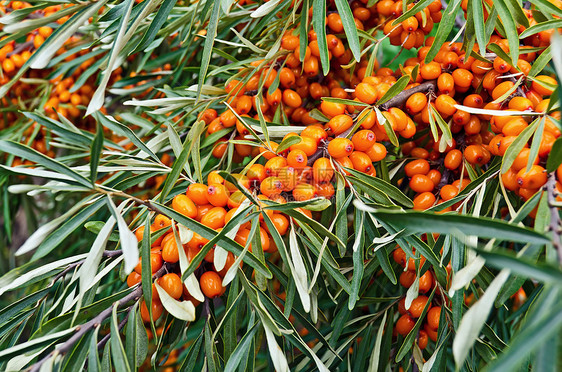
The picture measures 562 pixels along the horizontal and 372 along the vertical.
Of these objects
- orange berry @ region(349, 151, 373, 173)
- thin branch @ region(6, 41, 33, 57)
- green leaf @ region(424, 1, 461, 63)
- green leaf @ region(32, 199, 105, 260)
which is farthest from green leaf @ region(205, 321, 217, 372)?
thin branch @ region(6, 41, 33, 57)

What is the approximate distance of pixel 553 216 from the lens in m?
0.44

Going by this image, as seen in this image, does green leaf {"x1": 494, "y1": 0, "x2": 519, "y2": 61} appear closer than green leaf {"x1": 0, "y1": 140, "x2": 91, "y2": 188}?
No

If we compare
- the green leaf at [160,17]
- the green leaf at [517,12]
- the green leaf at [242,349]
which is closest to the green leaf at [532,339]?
the green leaf at [242,349]

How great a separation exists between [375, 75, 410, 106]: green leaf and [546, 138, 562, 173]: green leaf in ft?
0.73

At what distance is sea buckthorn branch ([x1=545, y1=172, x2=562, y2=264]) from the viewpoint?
365mm

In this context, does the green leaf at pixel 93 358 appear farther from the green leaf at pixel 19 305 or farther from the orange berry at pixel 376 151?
the orange berry at pixel 376 151

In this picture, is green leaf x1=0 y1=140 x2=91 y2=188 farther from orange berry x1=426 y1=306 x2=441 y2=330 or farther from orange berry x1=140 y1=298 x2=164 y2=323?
orange berry x1=426 y1=306 x2=441 y2=330

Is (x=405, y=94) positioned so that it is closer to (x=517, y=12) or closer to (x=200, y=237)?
(x=517, y=12)

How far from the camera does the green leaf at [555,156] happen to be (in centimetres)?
46

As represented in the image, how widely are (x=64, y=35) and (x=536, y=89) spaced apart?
29.0 inches

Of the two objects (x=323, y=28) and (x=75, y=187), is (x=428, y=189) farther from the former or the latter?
(x=75, y=187)

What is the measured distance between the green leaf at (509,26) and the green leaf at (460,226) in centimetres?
34

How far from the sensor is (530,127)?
56 cm

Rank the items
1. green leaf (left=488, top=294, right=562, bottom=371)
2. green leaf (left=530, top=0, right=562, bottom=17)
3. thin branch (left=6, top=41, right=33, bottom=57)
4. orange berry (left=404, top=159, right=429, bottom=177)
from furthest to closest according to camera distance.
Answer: thin branch (left=6, top=41, right=33, bottom=57) < orange berry (left=404, top=159, right=429, bottom=177) < green leaf (left=530, top=0, right=562, bottom=17) < green leaf (left=488, top=294, right=562, bottom=371)
